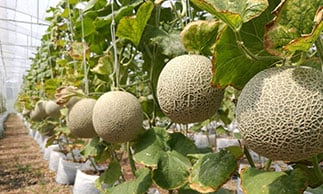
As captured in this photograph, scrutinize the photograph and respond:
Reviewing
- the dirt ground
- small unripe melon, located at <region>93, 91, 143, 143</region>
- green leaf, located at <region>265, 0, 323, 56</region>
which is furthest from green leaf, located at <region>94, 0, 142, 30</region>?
the dirt ground

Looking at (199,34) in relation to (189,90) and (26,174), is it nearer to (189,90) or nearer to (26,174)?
(189,90)

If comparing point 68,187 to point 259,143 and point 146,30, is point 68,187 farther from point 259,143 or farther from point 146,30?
point 259,143

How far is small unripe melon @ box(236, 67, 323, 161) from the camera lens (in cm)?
79

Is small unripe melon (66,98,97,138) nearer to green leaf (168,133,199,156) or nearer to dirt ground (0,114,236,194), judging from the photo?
→ green leaf (168,133,199,156)

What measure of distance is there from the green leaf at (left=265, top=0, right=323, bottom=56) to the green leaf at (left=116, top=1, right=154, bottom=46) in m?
0.72

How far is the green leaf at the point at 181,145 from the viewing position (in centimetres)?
158

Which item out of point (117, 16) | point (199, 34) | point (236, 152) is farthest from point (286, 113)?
point (117, 16)

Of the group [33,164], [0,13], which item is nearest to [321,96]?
[33,164]

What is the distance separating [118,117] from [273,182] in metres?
0.72

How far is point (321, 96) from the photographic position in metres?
0.80

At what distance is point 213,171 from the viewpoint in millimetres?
1095

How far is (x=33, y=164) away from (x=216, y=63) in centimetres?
622

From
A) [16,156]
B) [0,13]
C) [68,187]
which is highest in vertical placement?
[0,13]

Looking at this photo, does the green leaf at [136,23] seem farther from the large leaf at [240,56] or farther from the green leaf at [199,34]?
the large leaf at [240,56]
